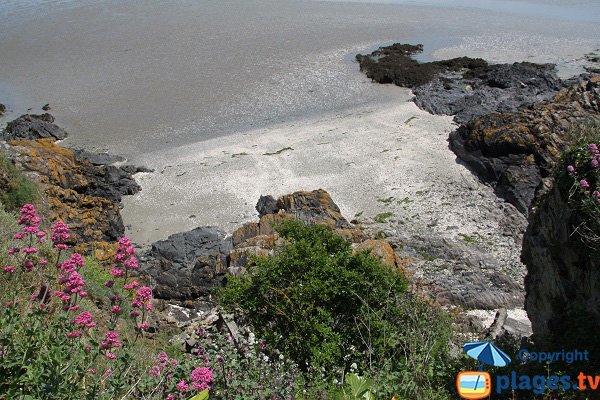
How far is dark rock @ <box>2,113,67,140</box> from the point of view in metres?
22.4

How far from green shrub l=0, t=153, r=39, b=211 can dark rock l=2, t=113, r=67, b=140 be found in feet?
29.1

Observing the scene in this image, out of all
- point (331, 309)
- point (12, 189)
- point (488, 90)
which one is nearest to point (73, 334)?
point (331, 309)

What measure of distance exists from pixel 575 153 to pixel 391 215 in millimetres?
9374

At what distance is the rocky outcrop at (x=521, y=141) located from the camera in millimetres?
17672

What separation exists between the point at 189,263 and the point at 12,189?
15.3 ft

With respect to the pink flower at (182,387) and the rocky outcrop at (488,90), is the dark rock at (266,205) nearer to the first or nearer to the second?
the rocky outcrop at (488,90)

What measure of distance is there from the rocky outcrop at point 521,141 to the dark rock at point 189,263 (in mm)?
8906

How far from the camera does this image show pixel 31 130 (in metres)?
22.6

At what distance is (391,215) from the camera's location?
16.7 meters

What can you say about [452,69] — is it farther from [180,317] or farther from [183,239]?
[180,317]

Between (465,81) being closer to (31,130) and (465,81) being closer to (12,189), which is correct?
(31,130)

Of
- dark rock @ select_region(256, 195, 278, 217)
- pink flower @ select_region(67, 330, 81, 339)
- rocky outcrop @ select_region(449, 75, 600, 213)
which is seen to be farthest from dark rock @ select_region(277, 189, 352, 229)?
pink flower @ select_region(67, 330, 81, 339)

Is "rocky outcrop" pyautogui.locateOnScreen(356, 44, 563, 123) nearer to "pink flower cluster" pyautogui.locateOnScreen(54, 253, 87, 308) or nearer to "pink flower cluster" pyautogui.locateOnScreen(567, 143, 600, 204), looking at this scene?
"pink flower cluster" pyautogui.locateOnScreen(567, 143, 600, 204)

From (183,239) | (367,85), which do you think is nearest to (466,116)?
(367,85)
